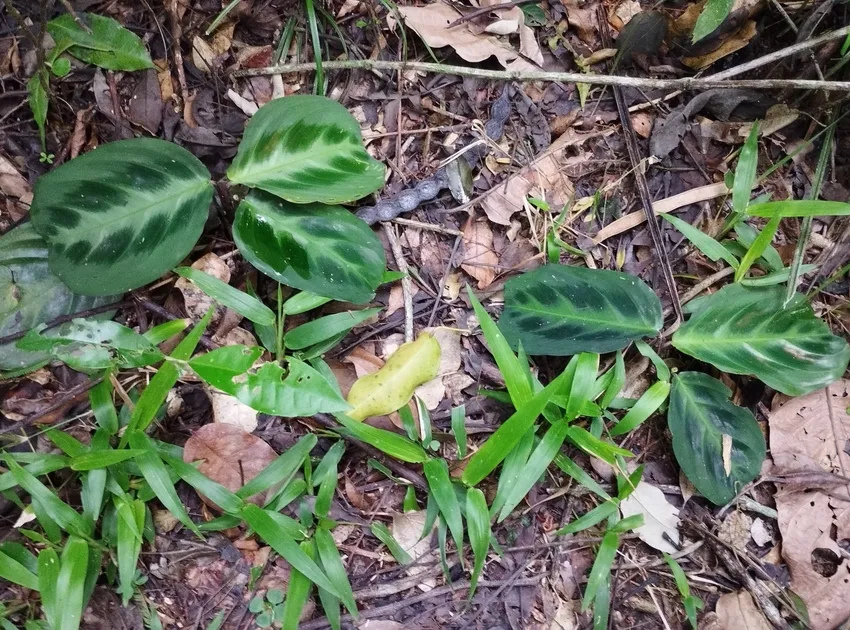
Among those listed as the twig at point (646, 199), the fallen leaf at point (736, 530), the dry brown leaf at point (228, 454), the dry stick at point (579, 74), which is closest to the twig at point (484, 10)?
the dry stick at point (579, 74)

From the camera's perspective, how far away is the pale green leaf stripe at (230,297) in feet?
4.26

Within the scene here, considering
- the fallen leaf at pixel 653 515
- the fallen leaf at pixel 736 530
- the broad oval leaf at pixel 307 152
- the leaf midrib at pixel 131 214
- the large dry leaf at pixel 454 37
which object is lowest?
the fallen leaf at pixel 736 530

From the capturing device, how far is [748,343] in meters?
1.44

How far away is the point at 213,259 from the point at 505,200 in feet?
2.67

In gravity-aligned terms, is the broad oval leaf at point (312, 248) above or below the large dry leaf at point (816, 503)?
above

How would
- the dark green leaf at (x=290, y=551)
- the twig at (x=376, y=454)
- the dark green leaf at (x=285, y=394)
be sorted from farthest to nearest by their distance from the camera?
1. the twig at (x=376, y=454)
2. the dark green leaf at (x=290, y=551)
3. the dark green leaf at (x=285, y=394)

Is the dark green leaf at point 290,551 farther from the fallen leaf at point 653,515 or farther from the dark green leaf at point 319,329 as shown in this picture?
the fallen leaf at point 653,515

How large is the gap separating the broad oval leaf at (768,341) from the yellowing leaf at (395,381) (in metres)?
0.67

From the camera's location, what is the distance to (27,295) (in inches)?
52.1

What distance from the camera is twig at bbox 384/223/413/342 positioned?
1439 mm

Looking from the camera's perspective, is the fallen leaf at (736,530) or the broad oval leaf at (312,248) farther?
the fallen leaf at (736,530)

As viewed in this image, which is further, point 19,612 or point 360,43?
point 360,43

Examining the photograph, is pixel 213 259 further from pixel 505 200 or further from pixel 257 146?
pixel 505 200

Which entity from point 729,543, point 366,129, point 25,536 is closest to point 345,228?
point 366,129
